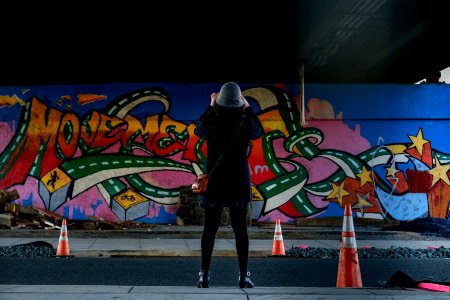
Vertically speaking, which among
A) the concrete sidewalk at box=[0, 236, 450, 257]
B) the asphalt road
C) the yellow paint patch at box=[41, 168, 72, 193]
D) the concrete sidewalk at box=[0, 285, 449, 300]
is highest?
the yellow paint patch at box=[41, 168, 72, 193]

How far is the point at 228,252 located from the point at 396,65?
13010 millimetres

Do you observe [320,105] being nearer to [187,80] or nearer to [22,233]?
[187,80]

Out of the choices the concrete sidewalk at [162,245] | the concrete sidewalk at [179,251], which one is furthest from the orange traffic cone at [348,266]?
the concrete sidewalk at [162,245]

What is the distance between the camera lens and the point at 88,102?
17.7m

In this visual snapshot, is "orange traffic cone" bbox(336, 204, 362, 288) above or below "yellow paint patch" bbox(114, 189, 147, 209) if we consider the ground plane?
below

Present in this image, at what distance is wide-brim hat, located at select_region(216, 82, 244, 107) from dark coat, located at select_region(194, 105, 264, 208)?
5 centimetres

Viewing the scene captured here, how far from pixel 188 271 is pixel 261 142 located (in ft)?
33.7

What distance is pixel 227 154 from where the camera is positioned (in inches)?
212

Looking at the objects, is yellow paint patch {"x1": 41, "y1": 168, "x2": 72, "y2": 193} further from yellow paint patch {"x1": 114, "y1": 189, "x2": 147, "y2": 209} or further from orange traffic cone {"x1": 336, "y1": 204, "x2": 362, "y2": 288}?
orange traffic cone {"x1": 336, "y1": 204, "x2": 362, "y2": 288}

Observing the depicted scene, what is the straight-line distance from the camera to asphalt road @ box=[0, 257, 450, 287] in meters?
6.74

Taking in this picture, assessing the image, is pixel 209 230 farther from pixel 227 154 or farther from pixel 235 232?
pixel 227 154

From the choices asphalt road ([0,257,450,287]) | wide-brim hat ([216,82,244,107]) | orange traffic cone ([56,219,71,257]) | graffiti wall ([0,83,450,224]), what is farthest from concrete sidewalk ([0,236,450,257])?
graffiti wall ([0,83,450,224])

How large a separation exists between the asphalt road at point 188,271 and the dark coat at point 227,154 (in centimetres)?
152

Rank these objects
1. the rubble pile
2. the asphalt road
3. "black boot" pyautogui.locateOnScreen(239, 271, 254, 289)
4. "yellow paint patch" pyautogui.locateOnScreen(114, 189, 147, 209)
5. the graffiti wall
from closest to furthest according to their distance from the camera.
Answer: "black boot" pyautogui.locateOnScreen(239, 271, 254, 289) < the asphalt road < the rubble pile < "yellow paint patch" pyautogui.locateOnScreen(114, 189, 147, 209) < the graffiti wall
